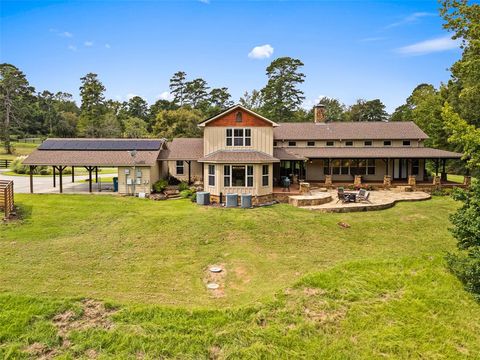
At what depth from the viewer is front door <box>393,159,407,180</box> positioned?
25750mm

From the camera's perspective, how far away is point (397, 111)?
66.1 meters

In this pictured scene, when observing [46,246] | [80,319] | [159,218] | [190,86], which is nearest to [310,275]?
[80,319]

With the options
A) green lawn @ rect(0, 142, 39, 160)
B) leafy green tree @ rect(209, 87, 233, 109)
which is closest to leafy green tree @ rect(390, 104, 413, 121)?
leafy green tree @ rect(209, 87, 233, 109)

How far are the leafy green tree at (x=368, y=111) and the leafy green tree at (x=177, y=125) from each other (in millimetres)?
33931

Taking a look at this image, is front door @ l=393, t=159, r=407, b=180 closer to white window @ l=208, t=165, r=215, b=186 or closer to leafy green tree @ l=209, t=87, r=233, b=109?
white window @ l=208, t=165, r=215, b=186

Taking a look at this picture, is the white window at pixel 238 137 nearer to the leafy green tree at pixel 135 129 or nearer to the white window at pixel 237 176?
the white window at pixel 237 176

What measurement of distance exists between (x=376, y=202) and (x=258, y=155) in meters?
7.64

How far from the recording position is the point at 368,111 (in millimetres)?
64750

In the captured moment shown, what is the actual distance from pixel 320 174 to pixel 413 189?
678 centimetres

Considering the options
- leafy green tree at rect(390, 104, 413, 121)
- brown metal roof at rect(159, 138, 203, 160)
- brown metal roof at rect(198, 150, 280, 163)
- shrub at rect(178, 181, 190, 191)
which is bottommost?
shrub at rect(178, 181, 190, 191)

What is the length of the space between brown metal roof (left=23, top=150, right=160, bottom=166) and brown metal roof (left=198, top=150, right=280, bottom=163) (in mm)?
4560

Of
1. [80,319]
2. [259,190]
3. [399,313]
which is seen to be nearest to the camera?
[80,319]

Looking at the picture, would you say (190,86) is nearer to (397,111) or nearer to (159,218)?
(397,111)

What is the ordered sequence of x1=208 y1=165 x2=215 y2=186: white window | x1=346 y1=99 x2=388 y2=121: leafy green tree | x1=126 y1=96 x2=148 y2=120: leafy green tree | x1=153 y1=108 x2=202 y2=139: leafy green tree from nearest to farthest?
x1=208 y1=165 x2=215 y2=186: white window → x1=153 y1=108 x2=202 y2=139: leafy green tree → x1=346 y1=99 x2=388 y2=121: leafy green tree → x1=126 y1=96 x2=148 y2=120: leafy green tree
